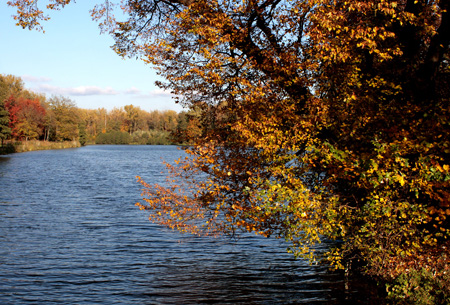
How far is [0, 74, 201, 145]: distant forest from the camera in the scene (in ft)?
231

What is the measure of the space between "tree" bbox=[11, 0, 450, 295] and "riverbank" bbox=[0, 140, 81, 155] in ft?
222

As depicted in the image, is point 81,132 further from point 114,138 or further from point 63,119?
point 114,138

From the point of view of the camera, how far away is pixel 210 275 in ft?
42.6

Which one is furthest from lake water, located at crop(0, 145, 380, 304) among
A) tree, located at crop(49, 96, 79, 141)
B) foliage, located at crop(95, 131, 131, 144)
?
foliage, located at crop(95, 131, 131, 144)

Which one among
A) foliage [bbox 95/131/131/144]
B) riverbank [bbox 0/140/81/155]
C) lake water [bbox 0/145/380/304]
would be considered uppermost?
foliage [bbox 95/131/131/144]

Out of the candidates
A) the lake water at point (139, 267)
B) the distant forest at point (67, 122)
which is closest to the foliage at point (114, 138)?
the distant forest at point (67, 122)

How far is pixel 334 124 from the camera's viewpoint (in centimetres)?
1070

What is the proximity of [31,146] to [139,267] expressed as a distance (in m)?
81.0

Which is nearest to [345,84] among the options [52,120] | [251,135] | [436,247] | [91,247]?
[251,135]

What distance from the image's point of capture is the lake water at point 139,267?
11281 mm

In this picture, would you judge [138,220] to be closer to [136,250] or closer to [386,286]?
[136,250]

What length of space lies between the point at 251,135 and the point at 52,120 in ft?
334

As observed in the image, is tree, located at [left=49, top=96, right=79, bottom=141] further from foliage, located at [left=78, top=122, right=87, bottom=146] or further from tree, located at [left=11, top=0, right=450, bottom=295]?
tree, located at [left=11, top=0, right=450, bottom=295]

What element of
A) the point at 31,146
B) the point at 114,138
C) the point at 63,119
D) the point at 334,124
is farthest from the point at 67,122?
the point at 334,124
